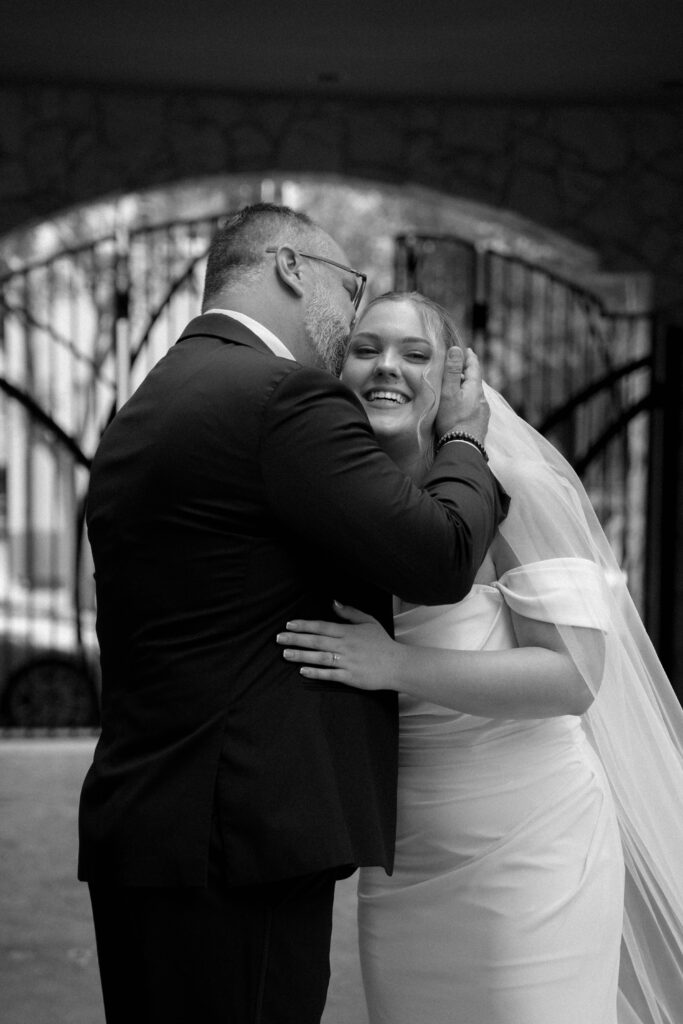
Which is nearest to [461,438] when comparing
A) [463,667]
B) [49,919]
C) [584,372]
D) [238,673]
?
[463,667]

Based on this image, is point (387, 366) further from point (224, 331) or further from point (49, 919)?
point (49, 919)

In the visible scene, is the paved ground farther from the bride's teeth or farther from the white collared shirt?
the white collared shirt

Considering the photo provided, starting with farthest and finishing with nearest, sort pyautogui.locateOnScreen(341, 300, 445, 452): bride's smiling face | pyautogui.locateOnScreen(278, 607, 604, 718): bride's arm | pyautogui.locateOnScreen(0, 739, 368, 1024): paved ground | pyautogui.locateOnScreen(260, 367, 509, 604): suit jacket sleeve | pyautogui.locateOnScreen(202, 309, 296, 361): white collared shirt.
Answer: pyautogui.locateOnScreen(0, 739, 368, 1024): paved ground, pyautogui.locateOnScreen(341, 300, 445, 452): bride's smiling face, pyautogui.locateOnScreen(202, 309, 296, 361): white collared shirt, pyautogui.locateOnScreen(278, 607, 604, 718): bride's arm, pyautogui.locateOnScreen(260, 367, 509, 604): suit jacket sleeve

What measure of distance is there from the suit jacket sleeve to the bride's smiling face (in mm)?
509

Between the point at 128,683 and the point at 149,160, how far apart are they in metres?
5.25

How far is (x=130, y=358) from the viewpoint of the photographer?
679 centimetres

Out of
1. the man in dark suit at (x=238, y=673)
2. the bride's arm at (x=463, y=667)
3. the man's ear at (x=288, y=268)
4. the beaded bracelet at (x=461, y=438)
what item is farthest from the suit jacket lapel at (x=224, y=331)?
the bride's arm at (x=463, y=667)

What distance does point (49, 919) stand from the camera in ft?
14.8

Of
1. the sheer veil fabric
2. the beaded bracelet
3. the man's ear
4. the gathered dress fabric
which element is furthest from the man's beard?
the gathered dress fabric

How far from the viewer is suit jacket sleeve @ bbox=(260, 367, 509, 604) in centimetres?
191

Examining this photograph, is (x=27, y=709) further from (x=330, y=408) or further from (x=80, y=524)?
(x=330, y=408)

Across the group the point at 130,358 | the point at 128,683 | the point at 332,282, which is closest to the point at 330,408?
the point at 332,282

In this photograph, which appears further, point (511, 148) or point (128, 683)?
point (511, 148)

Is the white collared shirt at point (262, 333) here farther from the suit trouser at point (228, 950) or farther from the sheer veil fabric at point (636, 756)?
the suit trouser at point (228, 950)
